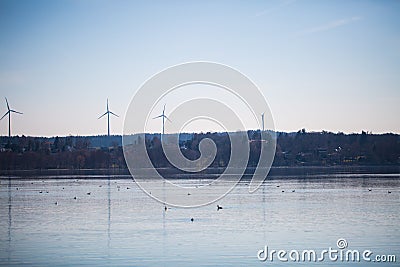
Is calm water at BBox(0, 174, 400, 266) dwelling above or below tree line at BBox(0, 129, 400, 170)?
below

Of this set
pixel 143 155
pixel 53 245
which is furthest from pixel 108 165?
pixel 53 245

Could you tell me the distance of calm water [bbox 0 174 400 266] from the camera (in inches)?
828

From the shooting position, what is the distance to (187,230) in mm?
27297

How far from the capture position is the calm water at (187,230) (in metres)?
21.0

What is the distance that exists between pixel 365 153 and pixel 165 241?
385 feet

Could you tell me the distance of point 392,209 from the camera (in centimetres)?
3412

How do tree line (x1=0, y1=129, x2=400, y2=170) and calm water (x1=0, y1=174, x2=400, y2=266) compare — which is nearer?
calm water (x1=0, y1=174, x2=400, y2=266)

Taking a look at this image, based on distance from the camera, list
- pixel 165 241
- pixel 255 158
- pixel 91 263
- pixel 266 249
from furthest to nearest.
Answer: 1. pixel 255 158
2. pixel 165 241
3. pixel 266 249
4. pixel 91 263

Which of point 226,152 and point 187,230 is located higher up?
point 226,152

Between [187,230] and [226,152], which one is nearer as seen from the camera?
[187,230]

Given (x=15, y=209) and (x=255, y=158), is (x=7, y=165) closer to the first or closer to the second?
(x=255, y=158)

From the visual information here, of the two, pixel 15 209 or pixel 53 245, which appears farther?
pixel 15 209

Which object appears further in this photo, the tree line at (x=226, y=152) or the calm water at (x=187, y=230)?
the tree line at (x=226, y=152)

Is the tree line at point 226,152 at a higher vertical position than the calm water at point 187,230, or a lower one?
higher
